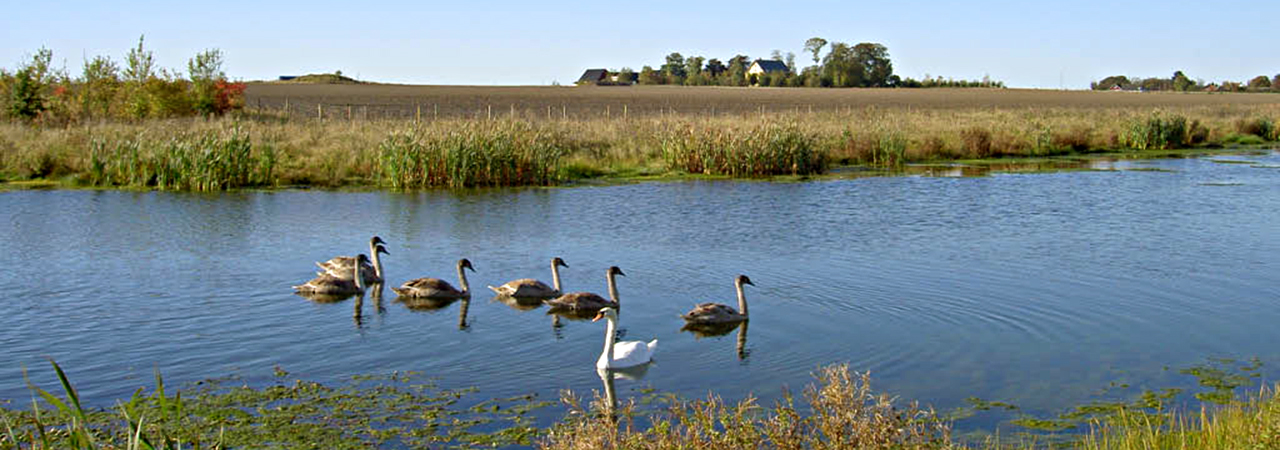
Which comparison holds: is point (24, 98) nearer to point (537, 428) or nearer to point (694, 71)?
point (537, 428)

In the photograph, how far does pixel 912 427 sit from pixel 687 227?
1269 cm

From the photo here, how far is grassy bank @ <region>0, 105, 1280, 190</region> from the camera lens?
2459 cm

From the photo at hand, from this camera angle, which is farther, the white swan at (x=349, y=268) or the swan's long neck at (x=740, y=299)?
the white swan at (x=349, y=268)

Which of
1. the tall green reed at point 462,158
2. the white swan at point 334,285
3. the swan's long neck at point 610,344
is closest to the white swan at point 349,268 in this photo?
the white swan at point 334,285

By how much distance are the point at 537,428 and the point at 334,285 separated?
592 centimetres

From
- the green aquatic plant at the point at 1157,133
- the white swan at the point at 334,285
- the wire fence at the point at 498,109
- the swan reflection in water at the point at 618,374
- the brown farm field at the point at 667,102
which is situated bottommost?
the swan reflection in water at the point at 618,374

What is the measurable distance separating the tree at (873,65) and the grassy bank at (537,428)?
366 ft

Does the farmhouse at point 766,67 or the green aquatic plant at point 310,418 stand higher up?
the farmhouse at point 766,67

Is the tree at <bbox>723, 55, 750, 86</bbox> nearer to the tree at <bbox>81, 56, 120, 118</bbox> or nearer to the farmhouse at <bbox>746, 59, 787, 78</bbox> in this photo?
the farmhouse at <bbox>746, 59, 787, 78</bbox>

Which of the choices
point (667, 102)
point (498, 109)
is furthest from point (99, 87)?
point (667, 102)

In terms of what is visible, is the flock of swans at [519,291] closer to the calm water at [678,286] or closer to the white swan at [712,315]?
the white swan at [712,315]

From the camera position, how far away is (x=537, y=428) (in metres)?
8.01

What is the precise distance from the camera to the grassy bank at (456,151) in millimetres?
24594

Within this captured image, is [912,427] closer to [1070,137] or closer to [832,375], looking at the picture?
[832,375]
